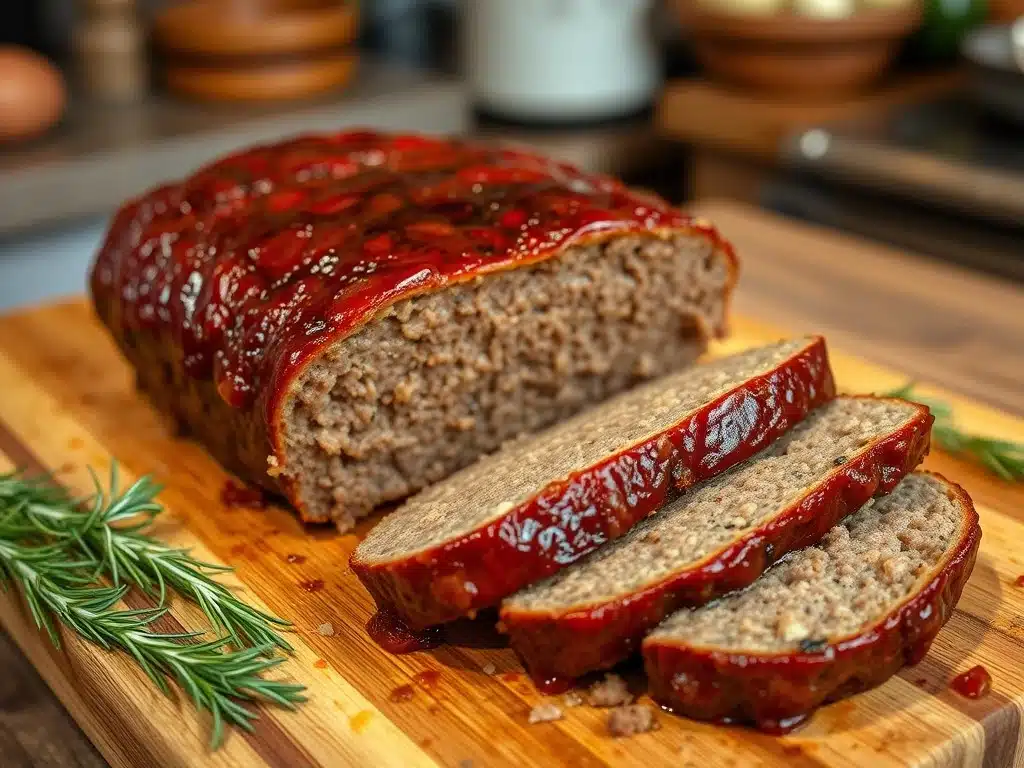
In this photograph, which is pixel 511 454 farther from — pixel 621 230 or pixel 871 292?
pixel 871 292

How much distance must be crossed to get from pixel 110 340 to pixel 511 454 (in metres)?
2.12

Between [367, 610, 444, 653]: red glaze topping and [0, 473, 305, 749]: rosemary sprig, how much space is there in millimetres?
246

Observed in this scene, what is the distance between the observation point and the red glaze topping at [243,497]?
371 cm

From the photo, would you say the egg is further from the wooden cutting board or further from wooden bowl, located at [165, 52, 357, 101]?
the wooden cutting board

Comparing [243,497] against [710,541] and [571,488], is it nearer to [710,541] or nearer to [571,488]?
[571,488]

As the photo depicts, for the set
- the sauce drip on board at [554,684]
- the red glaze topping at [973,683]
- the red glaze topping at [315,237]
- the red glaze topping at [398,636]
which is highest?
the red glaze topping at [315,237]

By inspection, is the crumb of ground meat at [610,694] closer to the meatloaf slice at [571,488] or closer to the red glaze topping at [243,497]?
the meatloaf slice at [571,488]

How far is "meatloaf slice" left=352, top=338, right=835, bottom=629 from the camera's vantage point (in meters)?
2.85

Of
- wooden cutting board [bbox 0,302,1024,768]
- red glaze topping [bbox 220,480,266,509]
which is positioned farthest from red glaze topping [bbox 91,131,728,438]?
wooden cutting board [bbox 0,302,1024,768]

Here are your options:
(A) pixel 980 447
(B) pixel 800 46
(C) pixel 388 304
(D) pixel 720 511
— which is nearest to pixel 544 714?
(D) pixel 720 511

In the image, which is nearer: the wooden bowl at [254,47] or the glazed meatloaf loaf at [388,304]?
the glazed meatloaf loaf at [388,304]

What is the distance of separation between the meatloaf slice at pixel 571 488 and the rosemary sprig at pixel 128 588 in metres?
0.37

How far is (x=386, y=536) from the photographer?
3.22 m

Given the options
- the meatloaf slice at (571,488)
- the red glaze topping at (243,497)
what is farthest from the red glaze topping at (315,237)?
the meatloaf slice at (571,488)
